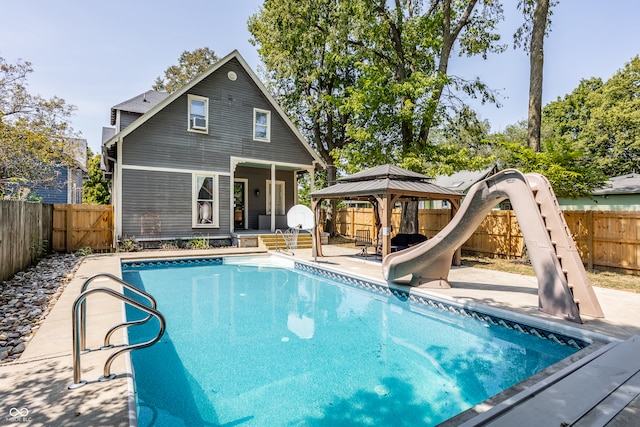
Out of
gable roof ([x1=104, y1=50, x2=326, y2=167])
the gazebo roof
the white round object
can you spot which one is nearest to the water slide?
the gazebo roof

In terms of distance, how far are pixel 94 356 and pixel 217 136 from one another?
12.6 m

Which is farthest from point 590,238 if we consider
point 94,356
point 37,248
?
point 37,248

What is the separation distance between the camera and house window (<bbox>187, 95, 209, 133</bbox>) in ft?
47.3

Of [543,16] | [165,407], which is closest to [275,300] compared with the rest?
[165,407]

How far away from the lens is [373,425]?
3316mm

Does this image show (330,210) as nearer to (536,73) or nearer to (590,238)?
(536,73)

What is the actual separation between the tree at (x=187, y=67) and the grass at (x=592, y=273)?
28.6m

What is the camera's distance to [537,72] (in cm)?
1144

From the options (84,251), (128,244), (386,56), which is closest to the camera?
(84,251)

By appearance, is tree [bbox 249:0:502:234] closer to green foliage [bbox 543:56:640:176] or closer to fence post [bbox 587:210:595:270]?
fence post [bbox 587:210:595:270]

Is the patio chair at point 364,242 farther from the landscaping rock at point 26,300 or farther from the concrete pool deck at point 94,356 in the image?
the landscaping rock at point 26,300

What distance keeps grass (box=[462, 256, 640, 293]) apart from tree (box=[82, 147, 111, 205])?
23922 millimetres

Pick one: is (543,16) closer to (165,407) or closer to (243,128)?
(243,128)

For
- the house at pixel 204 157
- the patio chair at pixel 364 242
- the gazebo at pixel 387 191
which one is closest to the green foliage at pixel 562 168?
the gazebo at pixel 387 191
